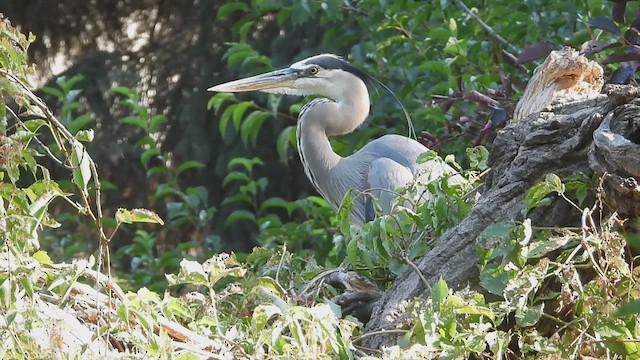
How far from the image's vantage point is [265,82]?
473 cm

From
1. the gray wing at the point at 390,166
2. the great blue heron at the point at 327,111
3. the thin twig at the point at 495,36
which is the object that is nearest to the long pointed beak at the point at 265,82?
the great blue heron at the point at 327,111

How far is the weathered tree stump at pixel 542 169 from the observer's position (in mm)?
2039

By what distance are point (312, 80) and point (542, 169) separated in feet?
8.69

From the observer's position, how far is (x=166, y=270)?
18.4 ft

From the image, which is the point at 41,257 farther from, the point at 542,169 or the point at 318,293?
the point at 542,169

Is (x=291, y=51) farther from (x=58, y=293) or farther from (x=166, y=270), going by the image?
(x=58, y=293)

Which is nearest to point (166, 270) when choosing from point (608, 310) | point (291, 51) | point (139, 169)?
point (139, 169)

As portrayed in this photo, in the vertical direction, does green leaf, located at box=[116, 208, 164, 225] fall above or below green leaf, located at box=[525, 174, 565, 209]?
above

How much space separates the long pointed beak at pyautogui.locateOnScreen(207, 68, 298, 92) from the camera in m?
4.73

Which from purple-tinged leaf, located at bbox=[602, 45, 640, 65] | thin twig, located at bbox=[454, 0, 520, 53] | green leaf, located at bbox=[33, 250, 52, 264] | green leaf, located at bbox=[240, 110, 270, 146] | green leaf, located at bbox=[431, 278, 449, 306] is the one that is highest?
green leaf, located at bbox=[33, 250, 52, 264]

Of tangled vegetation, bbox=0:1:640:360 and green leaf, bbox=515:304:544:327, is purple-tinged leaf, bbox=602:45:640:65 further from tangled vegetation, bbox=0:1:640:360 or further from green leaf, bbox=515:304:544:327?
green leaf, bbox=515:304:544:327

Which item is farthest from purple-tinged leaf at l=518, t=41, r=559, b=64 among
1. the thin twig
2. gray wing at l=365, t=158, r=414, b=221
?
gray wing at l=365, t=158, r=414, b=221

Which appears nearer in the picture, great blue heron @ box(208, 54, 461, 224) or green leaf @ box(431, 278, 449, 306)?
green leaf @ box(431, 278, 449, 306)

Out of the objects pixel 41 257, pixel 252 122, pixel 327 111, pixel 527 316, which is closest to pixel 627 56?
pixel 527 316
